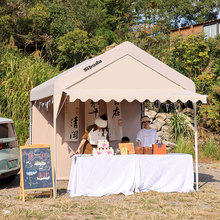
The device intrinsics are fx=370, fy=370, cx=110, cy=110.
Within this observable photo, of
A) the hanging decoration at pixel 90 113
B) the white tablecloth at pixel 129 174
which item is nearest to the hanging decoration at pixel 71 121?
the hanging decoration at pixel 90 113

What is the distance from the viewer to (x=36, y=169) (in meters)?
6.74

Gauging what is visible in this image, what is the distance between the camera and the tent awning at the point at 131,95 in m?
6.88

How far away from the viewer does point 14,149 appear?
26.0 feet

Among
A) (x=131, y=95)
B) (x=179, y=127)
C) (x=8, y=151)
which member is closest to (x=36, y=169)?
(x=8, y=151)

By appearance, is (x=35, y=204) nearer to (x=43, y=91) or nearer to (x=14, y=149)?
(x=14, y=149)

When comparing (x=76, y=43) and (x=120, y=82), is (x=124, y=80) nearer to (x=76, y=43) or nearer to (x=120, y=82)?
(x=120, y=82)

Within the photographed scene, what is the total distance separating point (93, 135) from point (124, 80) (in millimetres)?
1311

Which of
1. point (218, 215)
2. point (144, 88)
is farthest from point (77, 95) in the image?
point (218, 215)

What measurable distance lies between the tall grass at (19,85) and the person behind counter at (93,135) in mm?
5101

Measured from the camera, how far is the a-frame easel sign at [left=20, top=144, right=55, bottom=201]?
21.7 feet

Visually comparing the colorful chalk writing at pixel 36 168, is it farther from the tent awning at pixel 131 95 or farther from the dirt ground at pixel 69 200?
the tent awning at pixel 131 95

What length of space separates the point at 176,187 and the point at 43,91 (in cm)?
352

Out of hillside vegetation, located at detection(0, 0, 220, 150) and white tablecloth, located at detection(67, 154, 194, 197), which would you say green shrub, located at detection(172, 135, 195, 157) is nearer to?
hillside vegetation, located at detection(0, 0, 220, 150)

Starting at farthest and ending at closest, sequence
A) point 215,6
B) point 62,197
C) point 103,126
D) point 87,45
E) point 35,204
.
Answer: point 215,6
point 87,45
point 103,126
point 62,197
point 35,204
